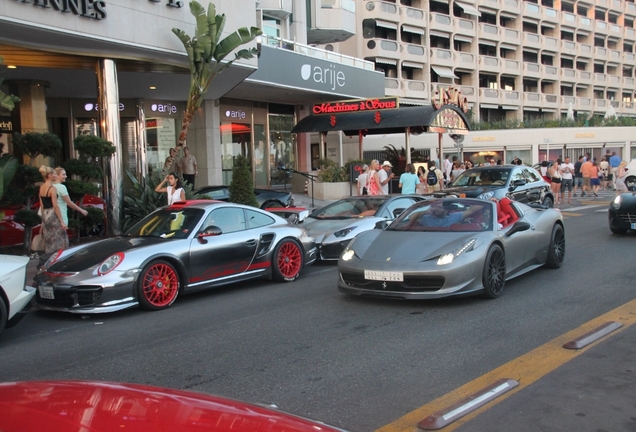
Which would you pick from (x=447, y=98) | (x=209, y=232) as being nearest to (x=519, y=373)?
(x=209, y=232)

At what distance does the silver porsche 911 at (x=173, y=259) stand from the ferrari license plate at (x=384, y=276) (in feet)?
7.68

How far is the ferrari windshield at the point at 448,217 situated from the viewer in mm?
8422

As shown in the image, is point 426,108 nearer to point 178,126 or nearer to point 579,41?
point 178,126

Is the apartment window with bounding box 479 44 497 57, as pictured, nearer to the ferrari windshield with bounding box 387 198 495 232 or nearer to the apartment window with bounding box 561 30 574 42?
the apartment window with bounding box 561 30 574 42

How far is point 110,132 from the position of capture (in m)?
14.8

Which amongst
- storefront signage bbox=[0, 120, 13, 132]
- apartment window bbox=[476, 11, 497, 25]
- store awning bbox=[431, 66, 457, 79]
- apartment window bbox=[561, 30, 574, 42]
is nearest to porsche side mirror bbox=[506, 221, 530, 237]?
storefront signage bbox=[0, 120, 13, 132]

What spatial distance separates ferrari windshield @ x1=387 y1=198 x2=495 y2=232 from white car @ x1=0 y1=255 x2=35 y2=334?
184 inches

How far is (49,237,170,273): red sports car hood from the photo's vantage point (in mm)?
7800

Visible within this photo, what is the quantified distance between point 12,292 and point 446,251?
4893 mm

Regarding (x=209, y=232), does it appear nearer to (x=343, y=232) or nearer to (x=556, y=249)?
(x=343, y=232)

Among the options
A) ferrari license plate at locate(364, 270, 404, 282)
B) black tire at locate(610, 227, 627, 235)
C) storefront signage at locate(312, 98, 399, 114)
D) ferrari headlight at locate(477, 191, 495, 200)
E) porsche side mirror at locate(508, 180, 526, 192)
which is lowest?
black tire at locate(610, 227, 627, 235)

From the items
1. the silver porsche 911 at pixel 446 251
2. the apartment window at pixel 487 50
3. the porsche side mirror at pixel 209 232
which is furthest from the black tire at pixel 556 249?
the apartment window at pixel 487 50

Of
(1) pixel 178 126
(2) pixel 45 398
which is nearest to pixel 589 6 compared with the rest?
(1) pixel 178 126

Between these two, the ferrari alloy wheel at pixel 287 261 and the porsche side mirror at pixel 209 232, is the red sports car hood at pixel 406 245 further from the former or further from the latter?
the porsche side mirror at pixel 209 232
